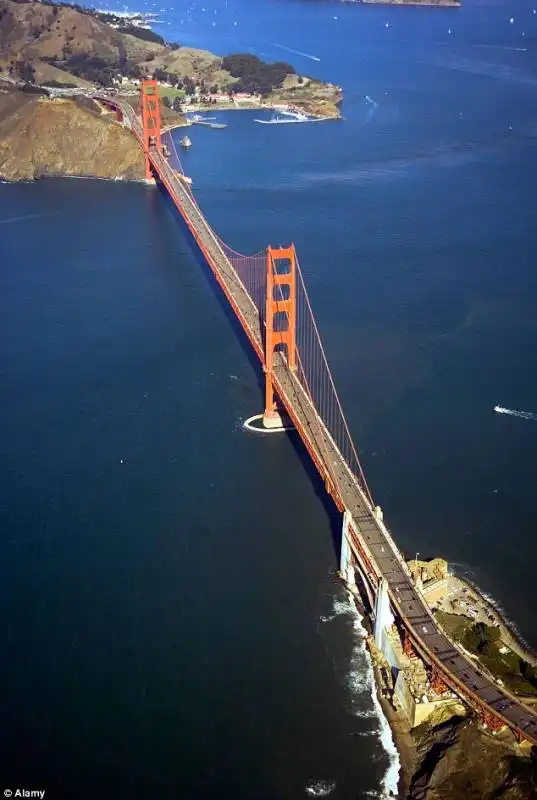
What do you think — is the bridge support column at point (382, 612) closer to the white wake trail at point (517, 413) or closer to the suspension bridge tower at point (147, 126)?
the white wake trail at point (517, 413)

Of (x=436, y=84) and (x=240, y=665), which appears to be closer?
(x=240, y=665)

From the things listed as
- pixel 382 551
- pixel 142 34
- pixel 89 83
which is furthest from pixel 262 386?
pixel 142 34

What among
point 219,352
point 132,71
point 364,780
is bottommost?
point 364,780

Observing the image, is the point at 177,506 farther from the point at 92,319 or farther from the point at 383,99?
the point at 383,99

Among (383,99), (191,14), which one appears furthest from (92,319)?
(191,14)

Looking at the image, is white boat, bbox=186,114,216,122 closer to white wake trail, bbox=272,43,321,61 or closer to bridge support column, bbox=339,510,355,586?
white wake trail, bbox=272,43,321,61

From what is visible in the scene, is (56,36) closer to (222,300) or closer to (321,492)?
(222,300)

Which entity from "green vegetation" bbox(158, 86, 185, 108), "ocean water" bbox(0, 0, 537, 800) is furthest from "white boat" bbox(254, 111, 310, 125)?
"ocean water" bbox(0, 0, 537, 800)

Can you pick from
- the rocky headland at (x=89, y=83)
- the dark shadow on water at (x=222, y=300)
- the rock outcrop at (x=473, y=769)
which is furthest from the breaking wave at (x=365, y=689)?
the rocky headland at (x=89, y=83)
